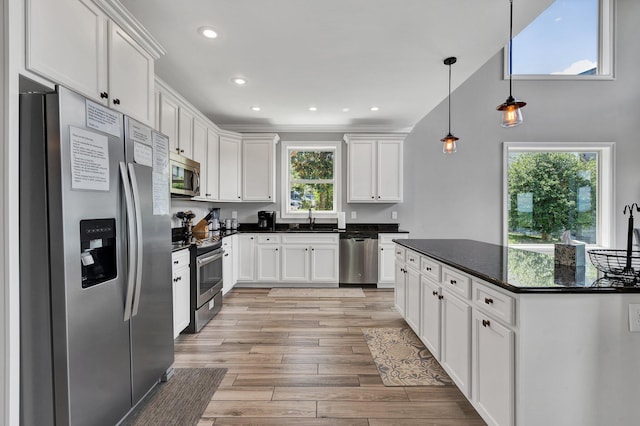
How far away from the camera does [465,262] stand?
6.15 ft

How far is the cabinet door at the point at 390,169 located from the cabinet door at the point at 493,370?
331cm

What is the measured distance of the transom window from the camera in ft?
17.3

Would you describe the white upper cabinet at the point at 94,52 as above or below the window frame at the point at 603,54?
below

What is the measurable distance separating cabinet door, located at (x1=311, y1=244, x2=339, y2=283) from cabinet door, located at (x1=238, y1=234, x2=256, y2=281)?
93cm

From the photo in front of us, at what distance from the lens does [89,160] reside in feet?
4.55

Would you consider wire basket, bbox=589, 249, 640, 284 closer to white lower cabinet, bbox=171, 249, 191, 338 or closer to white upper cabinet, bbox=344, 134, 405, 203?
white lower cabinet, bbox=171, 249, 191, 338

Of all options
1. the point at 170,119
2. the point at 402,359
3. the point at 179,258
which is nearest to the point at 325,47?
the point at 170,119

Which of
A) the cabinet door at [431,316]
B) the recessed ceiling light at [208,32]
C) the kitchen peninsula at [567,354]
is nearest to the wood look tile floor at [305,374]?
the cabinet door at [431,316]

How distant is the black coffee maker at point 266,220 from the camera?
16.2ft

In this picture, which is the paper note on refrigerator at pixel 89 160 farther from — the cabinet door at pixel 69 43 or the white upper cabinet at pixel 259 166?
the white upper cabinet at pixel 259 166

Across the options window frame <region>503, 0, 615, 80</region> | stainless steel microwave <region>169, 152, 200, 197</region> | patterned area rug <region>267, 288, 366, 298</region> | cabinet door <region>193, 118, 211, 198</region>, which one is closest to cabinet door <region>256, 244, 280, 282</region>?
patterned area rug <region>267, 288, 366, 298</region>

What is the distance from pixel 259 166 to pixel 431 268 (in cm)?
344

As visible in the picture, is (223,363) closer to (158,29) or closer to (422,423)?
(422,423)

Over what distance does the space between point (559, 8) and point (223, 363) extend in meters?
7.72
